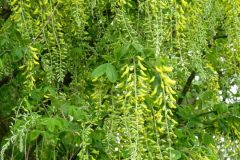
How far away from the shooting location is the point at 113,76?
8.00 ft

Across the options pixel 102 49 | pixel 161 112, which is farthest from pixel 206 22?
pixel 161 112

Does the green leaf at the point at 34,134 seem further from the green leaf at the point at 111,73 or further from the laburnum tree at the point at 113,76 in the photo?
the green leaf at the point at 111,73

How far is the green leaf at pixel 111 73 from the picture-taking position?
95.5 inches

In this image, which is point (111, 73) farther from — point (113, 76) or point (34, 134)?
point (34, 134)

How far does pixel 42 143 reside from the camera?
→ 303 centimetres

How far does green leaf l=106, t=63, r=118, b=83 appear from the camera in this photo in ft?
7.96

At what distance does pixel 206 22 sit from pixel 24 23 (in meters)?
1.12

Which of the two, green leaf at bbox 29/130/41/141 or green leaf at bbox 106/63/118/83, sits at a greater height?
green leaf at bbox 106/63/118/83

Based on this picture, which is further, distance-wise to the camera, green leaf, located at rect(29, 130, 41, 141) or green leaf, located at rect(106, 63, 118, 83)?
green leaf, located at rect(29, 130, 41, 141)

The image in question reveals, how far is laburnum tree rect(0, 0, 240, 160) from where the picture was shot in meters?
2.40

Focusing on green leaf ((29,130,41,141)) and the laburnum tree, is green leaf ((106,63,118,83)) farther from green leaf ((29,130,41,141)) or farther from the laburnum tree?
green leaf ((29,130,41,141))

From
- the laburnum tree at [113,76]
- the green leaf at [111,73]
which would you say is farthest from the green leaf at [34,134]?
the green leaf at [111,73]

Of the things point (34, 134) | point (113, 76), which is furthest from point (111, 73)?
point (34, 134)

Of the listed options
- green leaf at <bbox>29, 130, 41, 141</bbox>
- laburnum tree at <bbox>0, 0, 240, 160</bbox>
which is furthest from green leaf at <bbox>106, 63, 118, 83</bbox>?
green leaf at <bbox>29, 130, 41, 141</bbox>
